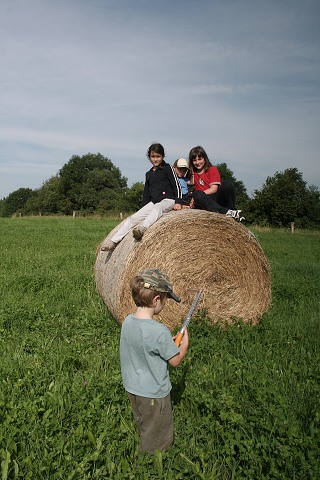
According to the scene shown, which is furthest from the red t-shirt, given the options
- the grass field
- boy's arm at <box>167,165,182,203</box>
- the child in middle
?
the grass field

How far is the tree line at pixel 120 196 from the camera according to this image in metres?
58.8

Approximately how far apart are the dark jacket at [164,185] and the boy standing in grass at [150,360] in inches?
123

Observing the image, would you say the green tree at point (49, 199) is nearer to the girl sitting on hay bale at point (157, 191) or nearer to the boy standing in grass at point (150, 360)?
the girl sitting on hay bale at point (157, 191)

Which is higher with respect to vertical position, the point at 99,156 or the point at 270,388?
the point at 99,156

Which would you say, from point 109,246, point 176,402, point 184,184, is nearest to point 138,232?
point 109,246

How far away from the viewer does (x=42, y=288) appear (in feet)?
25.5

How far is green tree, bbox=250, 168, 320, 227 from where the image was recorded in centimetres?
5828

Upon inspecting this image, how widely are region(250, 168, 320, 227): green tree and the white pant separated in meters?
52.9

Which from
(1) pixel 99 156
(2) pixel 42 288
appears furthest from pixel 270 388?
(1) pixel 99 156

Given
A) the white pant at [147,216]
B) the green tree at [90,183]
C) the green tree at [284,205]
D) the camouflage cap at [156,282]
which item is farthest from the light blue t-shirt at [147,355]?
the green tree at [90,183]

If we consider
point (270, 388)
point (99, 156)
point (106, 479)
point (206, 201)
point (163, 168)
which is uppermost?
point (99, 156)

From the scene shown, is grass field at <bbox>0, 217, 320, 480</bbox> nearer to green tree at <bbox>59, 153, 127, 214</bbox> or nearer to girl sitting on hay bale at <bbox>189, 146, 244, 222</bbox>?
girl sitting on hay bale at <bbox>189, 146, 244, 222</bbox>

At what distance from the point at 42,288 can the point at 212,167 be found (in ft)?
12.3

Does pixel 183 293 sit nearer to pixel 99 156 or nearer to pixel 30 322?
pixel 30 322
